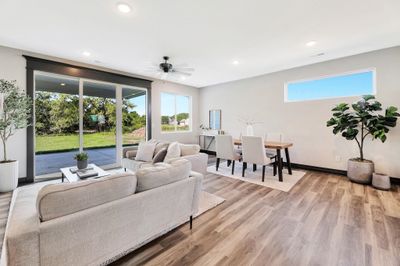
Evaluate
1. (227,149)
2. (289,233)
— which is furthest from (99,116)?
(289,233)

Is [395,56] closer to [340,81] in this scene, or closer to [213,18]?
[340,81]

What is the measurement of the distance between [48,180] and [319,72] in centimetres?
671

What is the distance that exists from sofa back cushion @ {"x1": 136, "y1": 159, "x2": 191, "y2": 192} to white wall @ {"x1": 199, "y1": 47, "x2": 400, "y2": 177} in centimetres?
388

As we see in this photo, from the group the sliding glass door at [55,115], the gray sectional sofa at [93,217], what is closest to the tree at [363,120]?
the gray sectional sofa at [93,217]

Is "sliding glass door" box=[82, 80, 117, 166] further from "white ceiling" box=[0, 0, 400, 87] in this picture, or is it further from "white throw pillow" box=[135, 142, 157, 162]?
"white throw pillow" box=[135, 142, 157, 162]

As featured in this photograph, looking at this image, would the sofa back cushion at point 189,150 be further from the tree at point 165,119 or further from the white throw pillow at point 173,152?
the tree at point 165,119

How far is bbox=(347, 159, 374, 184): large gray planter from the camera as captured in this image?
3.46m

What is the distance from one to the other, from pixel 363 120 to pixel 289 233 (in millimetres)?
3013

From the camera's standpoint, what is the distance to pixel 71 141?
4.34m

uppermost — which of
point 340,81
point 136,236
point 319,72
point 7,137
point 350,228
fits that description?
point 319,72

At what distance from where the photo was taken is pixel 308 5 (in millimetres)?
2217

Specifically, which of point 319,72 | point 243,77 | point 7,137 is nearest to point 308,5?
point 319,72

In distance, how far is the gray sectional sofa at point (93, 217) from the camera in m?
1.06

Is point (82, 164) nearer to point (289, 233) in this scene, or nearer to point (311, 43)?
point (289, 233)
